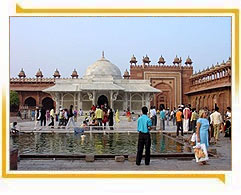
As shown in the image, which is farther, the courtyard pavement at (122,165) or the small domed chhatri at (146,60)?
the small domed chhatri at (146,60)

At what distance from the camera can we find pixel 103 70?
3106cm

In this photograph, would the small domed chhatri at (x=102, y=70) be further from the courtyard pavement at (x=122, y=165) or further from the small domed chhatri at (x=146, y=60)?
the courtyard pavement at (x=122, y=165)

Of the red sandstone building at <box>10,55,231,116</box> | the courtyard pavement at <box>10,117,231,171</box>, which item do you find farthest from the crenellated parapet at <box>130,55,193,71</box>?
the courtyard pavement at <box>10,117,231,171</box>

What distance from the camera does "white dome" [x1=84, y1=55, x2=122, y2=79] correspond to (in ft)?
101

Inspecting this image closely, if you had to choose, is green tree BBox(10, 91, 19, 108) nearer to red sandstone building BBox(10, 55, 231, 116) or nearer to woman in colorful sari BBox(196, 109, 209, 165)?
red sandstone building BBox(10, 55, 231, 116)

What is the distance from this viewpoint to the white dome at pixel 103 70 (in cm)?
3072

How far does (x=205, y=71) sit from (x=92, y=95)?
11312 mm
